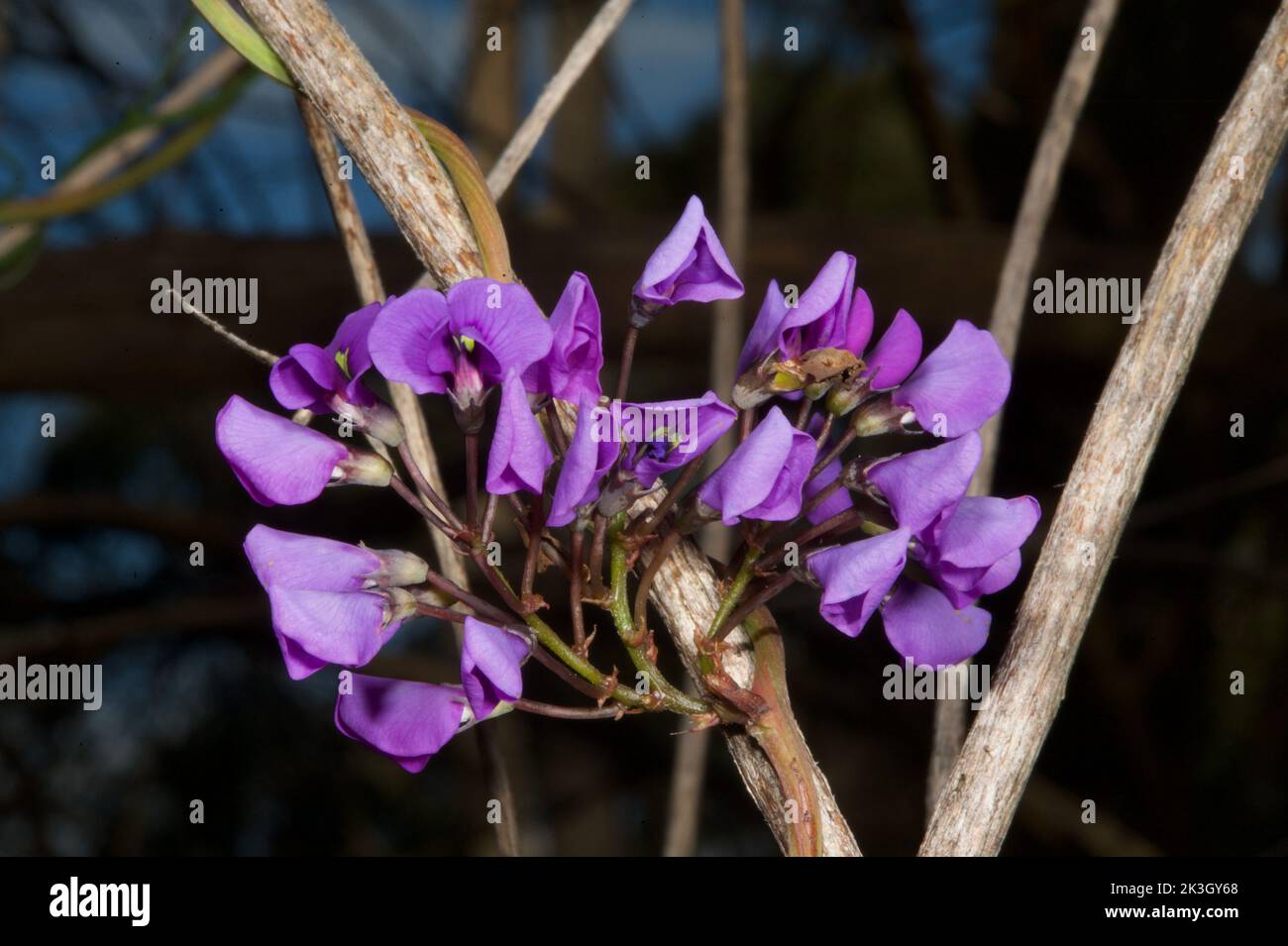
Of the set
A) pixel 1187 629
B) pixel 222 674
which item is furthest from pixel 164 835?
pixel 1187 629

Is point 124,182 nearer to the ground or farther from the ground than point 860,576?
farther from the ground

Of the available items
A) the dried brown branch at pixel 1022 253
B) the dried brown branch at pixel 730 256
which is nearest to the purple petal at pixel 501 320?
the dried brown branch at pixel 1022 253

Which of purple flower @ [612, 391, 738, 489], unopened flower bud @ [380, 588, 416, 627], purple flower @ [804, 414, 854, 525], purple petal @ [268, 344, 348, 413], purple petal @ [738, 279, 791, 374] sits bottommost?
unopened flower bud @ [380, 588, 416, 627]

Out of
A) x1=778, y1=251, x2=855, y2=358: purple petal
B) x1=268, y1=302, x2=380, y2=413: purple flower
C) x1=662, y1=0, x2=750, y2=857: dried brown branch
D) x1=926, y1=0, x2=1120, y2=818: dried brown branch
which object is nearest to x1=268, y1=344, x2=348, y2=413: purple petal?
x1=268, y1=302, x2=380, y2=413: purple flower

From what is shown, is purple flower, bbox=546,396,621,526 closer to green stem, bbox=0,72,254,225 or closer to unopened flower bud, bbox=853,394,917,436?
unopened flower bud, bbox=853,394,917,436

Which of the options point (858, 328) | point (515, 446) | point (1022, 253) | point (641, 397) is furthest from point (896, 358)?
point (641, 397)

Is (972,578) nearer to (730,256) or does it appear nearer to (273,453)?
(273,453)
